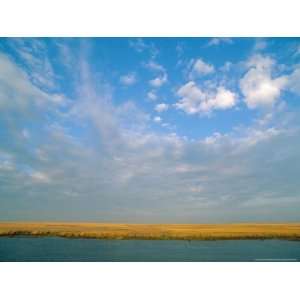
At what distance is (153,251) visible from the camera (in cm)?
792

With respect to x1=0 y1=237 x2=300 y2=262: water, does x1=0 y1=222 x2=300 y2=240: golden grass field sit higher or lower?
higher

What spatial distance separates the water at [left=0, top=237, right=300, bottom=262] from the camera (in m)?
6.84

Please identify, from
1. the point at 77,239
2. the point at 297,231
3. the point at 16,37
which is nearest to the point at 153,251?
the point at 77,239

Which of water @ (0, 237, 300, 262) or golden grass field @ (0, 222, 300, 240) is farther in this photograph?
golden grass field @ (0, 222, 300, 240)

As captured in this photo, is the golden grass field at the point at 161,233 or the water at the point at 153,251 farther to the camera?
the golden grass field at the point at 161,233

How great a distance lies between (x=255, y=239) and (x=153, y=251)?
4423 mm

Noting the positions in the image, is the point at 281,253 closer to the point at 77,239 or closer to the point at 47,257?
the point at 47,257

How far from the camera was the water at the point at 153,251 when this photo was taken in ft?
22.4

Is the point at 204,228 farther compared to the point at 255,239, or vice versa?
the point at 204,228

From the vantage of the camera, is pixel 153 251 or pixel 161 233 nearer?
pixel 153 251

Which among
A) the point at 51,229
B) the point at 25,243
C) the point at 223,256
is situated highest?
the point at 51,229

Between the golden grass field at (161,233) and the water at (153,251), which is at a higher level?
the golden grass field at (161,233)
